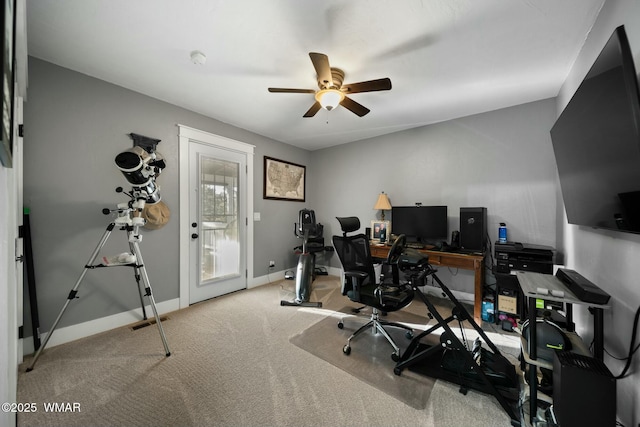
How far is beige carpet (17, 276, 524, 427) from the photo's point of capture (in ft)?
4.57

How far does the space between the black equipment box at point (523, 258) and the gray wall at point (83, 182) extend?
393cm

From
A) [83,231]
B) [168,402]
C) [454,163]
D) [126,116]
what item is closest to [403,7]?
[454,163]

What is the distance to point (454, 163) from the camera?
3293mm

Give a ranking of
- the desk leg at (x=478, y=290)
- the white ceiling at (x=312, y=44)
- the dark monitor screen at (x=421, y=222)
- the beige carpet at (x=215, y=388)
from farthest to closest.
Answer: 1. the dark monitor screen at (x=421, y=222)
2. the desk leg at (x=478, y=290)
3. the white ceiling at (x=312, y=44)
4. the beige carpet at (x=215, y=388)

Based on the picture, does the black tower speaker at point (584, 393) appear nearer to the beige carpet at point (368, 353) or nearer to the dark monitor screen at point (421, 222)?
the beige carpet at point (368, 353)

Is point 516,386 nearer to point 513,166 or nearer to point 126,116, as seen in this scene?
point 513,166

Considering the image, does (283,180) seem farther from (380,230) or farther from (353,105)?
(353,105)

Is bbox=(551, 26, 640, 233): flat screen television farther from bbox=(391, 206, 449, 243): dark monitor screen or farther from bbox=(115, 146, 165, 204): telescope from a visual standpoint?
bbox=(115, 146, 165, 204): telescope

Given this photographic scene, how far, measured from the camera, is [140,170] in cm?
187

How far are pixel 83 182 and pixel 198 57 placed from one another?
1.70m

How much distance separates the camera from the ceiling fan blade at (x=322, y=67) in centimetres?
162

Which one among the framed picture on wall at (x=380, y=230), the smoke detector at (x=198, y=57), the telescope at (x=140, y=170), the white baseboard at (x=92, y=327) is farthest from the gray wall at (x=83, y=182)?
the framed picture on wall at (x=380, y=230)

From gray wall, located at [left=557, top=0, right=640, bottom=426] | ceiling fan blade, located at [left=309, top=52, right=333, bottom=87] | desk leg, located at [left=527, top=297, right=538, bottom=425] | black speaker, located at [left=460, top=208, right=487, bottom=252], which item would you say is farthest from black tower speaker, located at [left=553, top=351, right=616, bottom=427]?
ceiling fan blade, located at [left=309, top=52, right=333, bottom=87]

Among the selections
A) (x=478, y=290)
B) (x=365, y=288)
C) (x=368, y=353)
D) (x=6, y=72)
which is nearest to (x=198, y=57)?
(x=6, y=72)
